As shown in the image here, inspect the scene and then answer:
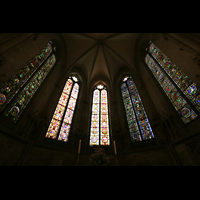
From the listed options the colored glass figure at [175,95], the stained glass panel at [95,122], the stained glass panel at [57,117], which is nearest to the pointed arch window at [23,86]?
the stained glass panel at [57,117]

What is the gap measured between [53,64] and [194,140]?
34.1ft

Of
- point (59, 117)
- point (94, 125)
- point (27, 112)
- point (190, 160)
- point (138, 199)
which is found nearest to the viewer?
point (138, 199)

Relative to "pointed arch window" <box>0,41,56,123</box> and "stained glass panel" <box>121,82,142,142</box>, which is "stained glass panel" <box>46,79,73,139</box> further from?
"stained glass panel" <box>121,82,142,142</box>

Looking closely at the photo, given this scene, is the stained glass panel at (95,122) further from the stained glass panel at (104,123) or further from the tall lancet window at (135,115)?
the tall lancet window at (135,115)

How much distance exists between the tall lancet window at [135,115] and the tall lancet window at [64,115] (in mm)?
4668

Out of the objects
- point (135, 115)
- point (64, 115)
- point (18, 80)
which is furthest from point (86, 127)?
point (18, 80)

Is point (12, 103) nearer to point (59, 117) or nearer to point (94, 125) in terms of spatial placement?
point (59, 117)

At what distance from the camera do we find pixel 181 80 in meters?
5.59

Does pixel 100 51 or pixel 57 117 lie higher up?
pixel 100 51

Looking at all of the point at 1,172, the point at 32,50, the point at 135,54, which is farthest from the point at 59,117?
the point at 135,54

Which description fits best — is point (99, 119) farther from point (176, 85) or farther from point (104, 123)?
point (176, 85)

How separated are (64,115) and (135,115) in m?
5.54

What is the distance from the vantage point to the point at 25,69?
580 cm

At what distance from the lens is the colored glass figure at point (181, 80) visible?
15.8ft
